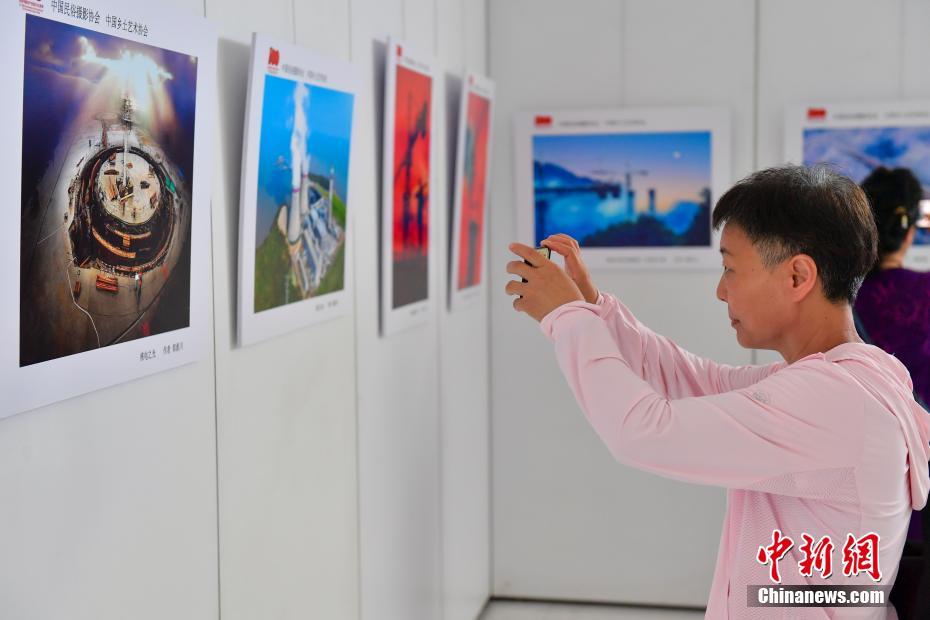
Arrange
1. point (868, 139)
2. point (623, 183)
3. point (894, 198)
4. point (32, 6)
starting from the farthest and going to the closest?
point (623, 183) < point (868, 139) < point (894, 198) < point (32, 6)

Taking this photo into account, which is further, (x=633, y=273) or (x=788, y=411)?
(x=633, y=273)

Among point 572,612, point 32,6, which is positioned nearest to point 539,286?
point 32,6

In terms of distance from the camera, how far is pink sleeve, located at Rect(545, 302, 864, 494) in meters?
2.06

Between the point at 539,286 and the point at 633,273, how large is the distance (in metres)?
3.31

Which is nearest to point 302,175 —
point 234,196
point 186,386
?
point 234,196

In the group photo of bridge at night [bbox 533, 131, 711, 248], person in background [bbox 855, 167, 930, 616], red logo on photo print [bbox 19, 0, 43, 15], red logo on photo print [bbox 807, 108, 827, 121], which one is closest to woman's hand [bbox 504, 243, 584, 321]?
red logo on photo print [bbox 19, 0, 43, 15]

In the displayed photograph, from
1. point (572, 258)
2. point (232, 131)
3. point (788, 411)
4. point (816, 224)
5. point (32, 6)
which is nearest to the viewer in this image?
point (32, 6)

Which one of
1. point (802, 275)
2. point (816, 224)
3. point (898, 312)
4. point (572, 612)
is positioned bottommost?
point (572, 612)

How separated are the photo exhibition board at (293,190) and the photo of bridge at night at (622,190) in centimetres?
252

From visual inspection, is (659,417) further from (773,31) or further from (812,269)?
(773,31)

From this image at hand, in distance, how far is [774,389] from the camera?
210 cm

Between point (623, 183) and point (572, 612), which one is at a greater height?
point (623, 183)

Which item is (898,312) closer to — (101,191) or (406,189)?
(406,189)

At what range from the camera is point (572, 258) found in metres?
2.68
